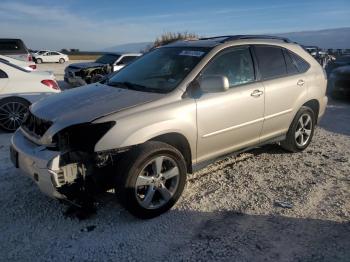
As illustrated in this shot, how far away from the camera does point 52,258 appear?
3.18m

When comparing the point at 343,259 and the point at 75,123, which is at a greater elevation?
the point at 75,123

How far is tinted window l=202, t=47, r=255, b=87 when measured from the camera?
4.40 m

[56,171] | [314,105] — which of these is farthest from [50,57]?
[56,171]

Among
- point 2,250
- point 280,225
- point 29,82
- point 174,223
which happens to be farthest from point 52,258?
point 29,82

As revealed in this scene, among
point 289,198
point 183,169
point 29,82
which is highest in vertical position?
point 29,82

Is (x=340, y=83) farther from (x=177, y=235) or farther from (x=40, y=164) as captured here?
(x=40, y=164)

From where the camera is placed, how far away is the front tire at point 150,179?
3.51 meters

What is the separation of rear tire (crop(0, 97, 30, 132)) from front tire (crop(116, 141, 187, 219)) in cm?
423

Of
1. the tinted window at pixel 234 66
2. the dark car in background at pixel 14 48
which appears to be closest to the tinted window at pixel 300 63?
the tinted window at pixel 234 66

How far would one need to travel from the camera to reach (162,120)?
12.2 feet

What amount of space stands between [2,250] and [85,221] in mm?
Result: 793

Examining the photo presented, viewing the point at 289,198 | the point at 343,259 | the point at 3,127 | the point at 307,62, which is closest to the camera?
the point at 343,259

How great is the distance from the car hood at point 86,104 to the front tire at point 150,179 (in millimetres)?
492

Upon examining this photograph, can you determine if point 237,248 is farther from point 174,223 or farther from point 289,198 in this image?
point 289,198
